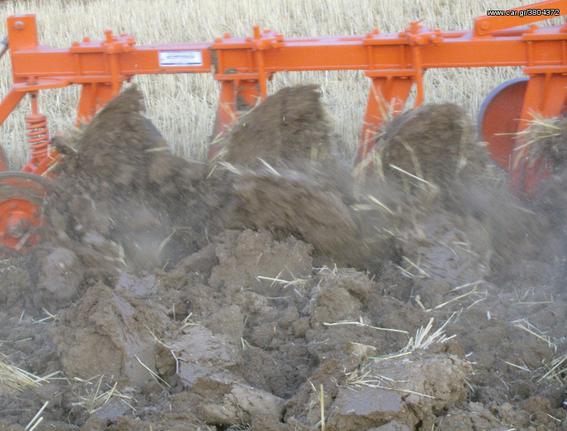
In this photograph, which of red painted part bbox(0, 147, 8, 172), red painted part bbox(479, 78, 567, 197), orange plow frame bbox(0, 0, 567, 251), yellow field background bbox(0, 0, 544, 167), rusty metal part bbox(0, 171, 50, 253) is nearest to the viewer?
rusty metal part bbox(0, 171, 50, 253)

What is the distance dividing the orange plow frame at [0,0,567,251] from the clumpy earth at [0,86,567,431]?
35 centimetres

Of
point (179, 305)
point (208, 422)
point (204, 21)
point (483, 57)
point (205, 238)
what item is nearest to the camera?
point (208, 422)

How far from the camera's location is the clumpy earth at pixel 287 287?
311 centimetres

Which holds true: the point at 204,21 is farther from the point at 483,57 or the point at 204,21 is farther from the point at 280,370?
the point at 280,370

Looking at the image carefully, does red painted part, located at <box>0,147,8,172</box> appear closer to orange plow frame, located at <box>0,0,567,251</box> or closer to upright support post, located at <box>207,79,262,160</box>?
orange plow frame, located at <box>0,0,567,251</box>

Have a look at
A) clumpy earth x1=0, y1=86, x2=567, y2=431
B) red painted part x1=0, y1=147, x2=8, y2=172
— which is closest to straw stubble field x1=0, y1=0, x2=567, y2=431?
clumpy earth x1=0, y1=86, x2=567, y2=431

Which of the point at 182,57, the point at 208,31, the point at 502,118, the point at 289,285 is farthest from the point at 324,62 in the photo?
the point at 208,31

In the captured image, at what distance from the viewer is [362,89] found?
6848 mm

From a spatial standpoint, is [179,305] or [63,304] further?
[63,304]

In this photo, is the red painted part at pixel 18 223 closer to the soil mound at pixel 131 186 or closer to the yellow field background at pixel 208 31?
the soil mound at pixel 131 186

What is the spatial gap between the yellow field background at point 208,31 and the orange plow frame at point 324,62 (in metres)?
0.40

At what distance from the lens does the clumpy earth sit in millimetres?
3105

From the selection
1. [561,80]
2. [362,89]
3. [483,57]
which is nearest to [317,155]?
[483,57]

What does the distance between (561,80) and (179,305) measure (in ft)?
7.76
